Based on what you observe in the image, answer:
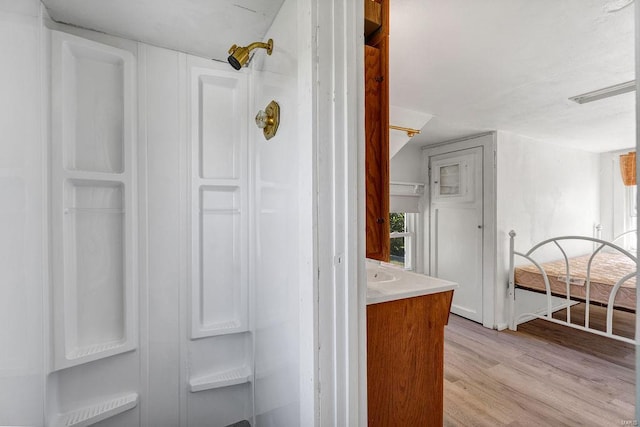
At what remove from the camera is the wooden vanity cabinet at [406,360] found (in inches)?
41.7

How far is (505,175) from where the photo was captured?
3006 mm

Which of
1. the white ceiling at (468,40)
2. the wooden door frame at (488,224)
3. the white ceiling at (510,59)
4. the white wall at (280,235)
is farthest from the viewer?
the wooden door frame at (488,224)

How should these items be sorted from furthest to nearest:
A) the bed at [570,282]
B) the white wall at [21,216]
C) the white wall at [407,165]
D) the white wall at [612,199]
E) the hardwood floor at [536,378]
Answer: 1. the white wall at [612,199]
2. the white wall at [407,165]
3. the bed at [570,282]
4. the hardwood floor at [536,378]
5. the white wall at [21,216]

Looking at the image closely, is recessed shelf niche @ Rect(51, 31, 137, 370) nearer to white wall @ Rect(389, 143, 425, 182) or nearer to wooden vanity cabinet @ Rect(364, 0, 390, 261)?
wooden vanity cabinet @ Rect(364, 0, 390, 261)

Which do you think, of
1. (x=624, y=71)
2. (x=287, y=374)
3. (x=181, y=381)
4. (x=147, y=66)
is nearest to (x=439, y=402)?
(x=287, y=374)

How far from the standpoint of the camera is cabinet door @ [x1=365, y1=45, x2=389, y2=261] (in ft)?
3.06

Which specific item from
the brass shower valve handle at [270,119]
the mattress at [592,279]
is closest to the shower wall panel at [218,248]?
the brass shower valve handle at [270,119]

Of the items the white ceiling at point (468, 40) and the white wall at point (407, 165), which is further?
the white wall at point (407, 165)

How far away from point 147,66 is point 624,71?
101 inches

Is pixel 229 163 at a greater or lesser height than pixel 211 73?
lesser

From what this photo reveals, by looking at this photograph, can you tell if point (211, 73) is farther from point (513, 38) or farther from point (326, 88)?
point (513, 38)

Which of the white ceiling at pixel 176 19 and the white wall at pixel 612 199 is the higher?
the white ceiling at pixel 176 19

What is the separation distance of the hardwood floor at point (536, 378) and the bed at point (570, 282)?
0.22 meters

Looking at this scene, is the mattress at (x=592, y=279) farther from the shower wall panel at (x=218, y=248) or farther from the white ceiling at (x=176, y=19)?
the white ceiling at (x=176, y=19)
